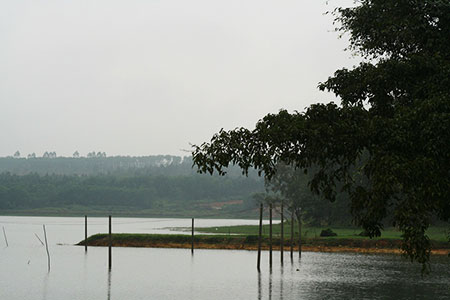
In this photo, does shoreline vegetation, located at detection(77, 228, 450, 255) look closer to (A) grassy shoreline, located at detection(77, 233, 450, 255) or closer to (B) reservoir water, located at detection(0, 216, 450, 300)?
(A) grassy shoreline, located at detection(77, 233, 450, 255)

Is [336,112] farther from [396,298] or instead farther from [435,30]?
[396,298]

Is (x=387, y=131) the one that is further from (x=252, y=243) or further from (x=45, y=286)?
(x=252, y=243)

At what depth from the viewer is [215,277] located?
51938mm

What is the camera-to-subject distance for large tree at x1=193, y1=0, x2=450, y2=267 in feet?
72.2

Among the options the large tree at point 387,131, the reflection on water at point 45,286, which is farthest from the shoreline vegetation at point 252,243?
the large tree at point 387,131

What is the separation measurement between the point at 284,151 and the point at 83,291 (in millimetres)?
Answer: 22417

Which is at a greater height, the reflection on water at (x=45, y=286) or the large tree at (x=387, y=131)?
the large tree at (x=387, y=131)

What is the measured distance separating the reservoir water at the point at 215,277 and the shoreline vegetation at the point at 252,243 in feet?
7.48

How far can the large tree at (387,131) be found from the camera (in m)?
22.0

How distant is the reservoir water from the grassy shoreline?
2317 millimetres

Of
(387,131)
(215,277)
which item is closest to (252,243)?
(215,277)

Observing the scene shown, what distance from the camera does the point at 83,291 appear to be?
4228 cm

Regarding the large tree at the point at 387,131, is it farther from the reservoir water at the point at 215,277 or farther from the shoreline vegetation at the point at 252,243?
the shoreline vegetation at the point at 252,243

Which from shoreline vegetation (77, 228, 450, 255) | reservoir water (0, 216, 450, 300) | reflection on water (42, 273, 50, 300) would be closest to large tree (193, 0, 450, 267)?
reservoir water (0, 216, 450, 300)
